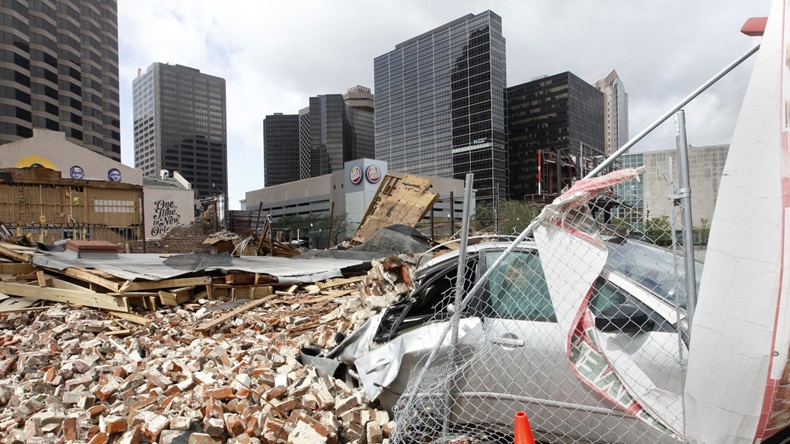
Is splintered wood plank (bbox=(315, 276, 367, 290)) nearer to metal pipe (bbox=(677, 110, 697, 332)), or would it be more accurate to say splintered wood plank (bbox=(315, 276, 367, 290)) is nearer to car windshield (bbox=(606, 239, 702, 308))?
car windshield (bbox=(606, 239, 702, 308))

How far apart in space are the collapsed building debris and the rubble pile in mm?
12

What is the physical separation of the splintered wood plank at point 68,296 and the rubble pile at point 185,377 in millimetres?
182

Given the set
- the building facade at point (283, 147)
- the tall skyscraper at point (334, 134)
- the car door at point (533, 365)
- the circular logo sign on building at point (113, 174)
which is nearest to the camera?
the car door at point (533, 365)

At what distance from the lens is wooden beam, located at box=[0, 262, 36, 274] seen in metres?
8.81

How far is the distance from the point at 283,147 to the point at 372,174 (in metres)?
120

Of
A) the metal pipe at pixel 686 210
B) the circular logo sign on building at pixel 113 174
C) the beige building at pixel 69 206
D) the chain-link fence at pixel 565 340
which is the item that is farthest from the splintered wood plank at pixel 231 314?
the circular logo sign on building at pixel 113 174

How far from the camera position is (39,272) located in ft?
26.9

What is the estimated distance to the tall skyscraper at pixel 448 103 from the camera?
372ft

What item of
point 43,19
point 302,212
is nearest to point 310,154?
point 302,212

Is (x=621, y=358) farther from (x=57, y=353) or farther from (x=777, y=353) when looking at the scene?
(x=57, y=353)

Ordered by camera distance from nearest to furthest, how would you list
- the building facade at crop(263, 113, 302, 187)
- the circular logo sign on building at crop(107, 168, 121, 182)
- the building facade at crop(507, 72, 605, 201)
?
the circular logo sign on building at crop(107, 168, 121, 182) → the building facade at crop(507, 72, 605, 201) → the building facade at crop(263, 113, 302, 187)

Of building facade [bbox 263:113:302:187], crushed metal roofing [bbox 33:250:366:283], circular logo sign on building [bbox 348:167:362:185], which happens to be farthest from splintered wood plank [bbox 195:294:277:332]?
building facade [bbox 263:113:302:187]

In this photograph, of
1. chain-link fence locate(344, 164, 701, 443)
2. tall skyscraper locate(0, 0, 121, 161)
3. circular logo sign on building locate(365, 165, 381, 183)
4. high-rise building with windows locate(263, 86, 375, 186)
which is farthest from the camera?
high-rise building with windows locate(263, 86, 375, 186)

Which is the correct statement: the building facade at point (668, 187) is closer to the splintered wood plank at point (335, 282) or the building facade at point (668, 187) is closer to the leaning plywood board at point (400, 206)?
the splintered wood plank at point (335, 282)
